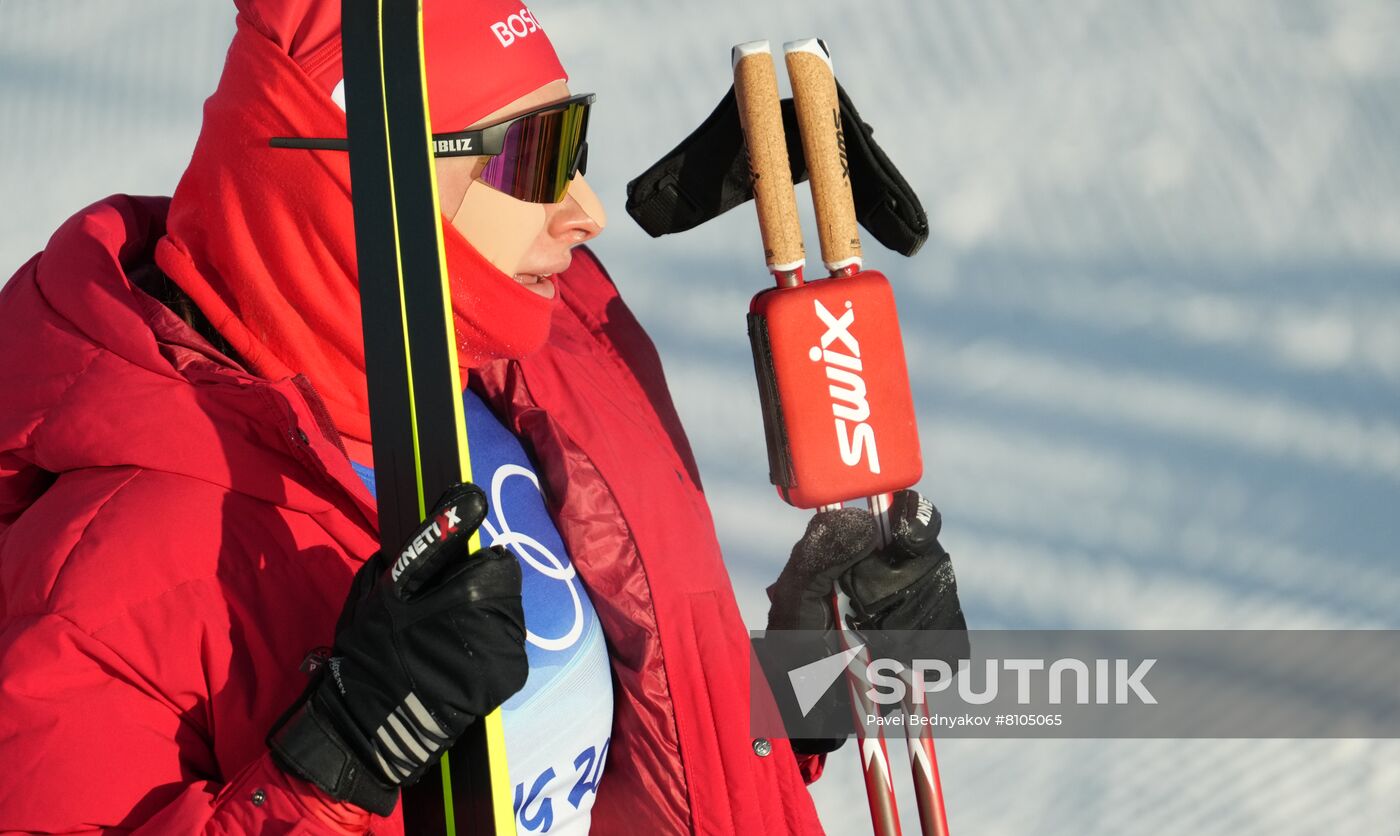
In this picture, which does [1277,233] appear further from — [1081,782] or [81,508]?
[81,508]

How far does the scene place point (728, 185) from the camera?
1324 millimetres

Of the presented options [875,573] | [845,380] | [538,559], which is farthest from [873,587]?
[538,559]

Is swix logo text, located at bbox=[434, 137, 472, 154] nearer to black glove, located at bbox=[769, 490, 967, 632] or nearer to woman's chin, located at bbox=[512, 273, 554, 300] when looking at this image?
woman's chin, located at bbox=[512, 273, 554, 300]

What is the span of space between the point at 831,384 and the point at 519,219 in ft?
0.92

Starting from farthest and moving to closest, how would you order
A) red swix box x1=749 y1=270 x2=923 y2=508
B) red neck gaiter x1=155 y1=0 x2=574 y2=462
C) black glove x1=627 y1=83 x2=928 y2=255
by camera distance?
black glove x1=627 y1=83 x2=928 y2=255, red swix box x1=749 y1=270 x2=923 y2=508, red neck gaiter x1=155 y1=0 x2=574 y2=462

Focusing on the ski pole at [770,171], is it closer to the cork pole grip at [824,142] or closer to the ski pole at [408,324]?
the cork pole grip at [824,142]

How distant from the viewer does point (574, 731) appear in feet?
3.58

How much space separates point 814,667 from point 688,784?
233mm

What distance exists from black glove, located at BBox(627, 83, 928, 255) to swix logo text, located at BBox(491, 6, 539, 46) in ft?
0.62

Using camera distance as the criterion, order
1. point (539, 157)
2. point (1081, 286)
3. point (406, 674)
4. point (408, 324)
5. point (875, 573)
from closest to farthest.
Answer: point (406, 674) → point (408, 324) → point (539, 157) → point (875, 573) → point (1081, 286)

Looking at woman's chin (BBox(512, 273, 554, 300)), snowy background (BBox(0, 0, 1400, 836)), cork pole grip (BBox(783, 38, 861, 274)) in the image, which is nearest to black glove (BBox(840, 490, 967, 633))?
cork pole grip (BBox(783, 38, 861, 274))

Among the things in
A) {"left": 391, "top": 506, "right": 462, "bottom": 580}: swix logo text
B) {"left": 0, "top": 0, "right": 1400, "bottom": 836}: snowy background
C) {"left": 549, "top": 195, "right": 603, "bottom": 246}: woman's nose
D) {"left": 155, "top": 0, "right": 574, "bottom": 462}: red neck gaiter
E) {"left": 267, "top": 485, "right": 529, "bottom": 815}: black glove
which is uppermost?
{"left": 0, "top": 0, "right": 1400, "bottom": 836}: snowy background

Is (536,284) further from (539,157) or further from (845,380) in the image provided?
(845,380)

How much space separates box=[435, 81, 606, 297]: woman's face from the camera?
1.09 meters
